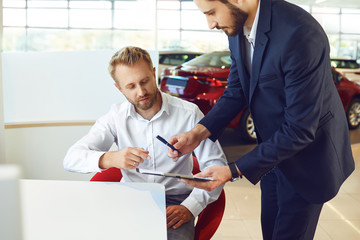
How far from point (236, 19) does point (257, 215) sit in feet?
7.24

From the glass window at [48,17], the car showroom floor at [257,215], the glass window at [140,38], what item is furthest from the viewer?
the glass window at [48,17]

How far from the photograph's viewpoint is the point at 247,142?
5.25m

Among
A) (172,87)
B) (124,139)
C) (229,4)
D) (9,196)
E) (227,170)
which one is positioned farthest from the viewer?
(172,87)

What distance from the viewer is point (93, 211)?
3.83 ft

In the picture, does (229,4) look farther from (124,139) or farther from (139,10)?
(139,10)

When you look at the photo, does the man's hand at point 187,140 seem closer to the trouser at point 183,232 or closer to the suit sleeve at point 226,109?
the suit sleeve at point 226,109

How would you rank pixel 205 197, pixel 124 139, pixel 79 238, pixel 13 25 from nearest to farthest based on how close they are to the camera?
1. pixel 79 238
2. pixel 205 197
3. pixel 124 139
4. pixel 13 25

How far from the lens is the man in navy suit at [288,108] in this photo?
1.21m

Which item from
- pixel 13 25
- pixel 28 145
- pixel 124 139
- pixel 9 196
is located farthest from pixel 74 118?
pixel 9 196

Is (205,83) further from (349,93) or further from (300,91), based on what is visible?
(300,91)

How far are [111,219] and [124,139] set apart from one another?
2.31ft

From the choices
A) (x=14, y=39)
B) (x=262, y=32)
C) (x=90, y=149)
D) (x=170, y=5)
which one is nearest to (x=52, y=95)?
(x=14, y=39)

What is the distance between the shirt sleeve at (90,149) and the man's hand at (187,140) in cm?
28

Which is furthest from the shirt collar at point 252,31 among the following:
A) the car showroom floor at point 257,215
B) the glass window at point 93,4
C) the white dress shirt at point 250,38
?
the glass window at point 93,4
